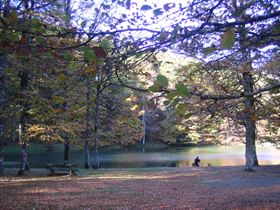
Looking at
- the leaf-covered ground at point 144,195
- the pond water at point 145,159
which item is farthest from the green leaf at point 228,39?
the pond water at point 145,159

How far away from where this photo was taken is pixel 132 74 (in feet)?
16.2

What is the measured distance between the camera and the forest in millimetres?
3131

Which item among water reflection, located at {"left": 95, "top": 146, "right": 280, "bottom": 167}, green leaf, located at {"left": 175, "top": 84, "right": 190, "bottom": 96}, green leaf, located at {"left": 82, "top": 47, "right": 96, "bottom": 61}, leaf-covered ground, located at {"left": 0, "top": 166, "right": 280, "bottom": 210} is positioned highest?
green leaf, located at {"left": 82, "top": 47, "right": 96, "bottom": 61}

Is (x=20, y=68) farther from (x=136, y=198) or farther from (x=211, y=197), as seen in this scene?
(x=211, y=197)

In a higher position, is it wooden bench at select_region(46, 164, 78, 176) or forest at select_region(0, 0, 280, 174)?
forest at select_region(0, 0, 280, 174)

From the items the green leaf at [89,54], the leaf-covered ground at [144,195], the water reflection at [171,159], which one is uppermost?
the green leaf at [89,54]

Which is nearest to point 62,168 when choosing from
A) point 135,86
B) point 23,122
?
point 23,122

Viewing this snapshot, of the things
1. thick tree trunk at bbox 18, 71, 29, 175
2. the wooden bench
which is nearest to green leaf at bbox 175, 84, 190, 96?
thick tree trunk at bbox 18, 71, 29, 175

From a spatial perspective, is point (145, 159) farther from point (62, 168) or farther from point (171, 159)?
point (62, 168)

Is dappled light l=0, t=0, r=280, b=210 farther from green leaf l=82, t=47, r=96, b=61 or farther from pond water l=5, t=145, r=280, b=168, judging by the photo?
pond water l=5, t=145, r=280, b=168

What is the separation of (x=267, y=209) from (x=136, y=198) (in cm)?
413

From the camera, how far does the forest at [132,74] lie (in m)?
3.13

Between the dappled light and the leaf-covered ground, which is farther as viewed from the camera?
the leaf-covered ground

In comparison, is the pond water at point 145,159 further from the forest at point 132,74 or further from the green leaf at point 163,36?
the green leaf at point 163,36
